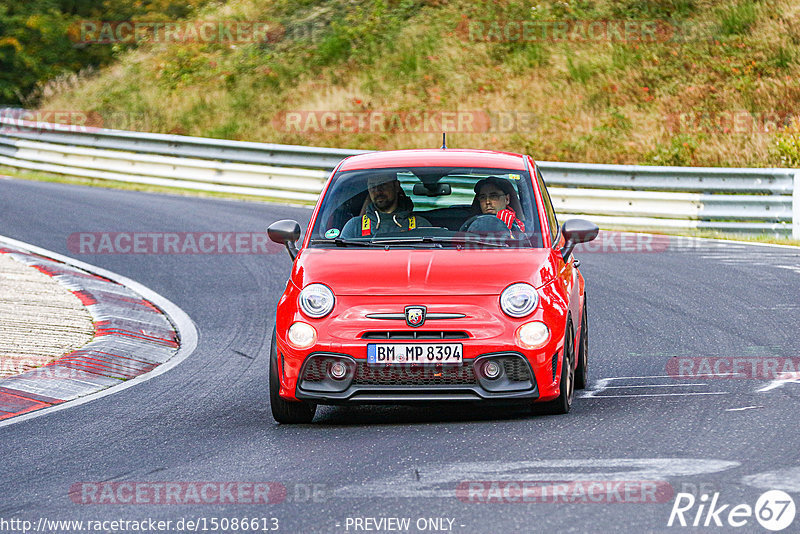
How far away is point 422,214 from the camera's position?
8750 millimetres

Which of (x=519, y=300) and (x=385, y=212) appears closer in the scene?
(x=519, y=300)

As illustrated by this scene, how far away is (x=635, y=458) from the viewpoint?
620cm

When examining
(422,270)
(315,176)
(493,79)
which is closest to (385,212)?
(422,270)

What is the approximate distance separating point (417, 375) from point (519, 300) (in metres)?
0.75

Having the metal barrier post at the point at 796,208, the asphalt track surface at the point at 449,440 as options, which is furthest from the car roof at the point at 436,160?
the metal barrier post at the point at 796,208

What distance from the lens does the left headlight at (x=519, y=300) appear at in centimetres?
720

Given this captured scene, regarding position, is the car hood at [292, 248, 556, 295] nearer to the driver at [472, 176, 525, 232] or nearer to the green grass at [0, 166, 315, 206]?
the driver at [472, 176, 525, 232]

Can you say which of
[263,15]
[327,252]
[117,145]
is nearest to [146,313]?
[327,252]

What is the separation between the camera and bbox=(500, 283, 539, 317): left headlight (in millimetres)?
7199

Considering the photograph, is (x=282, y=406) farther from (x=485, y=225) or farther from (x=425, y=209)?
(x=425, y=209)

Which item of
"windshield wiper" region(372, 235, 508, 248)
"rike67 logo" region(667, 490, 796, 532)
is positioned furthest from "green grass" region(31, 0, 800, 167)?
"rike67 logo" region(667, 490, 796, 532)

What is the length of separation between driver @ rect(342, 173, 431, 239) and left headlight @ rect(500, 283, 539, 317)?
3.98 ft

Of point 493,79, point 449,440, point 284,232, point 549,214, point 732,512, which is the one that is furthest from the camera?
point 493,79

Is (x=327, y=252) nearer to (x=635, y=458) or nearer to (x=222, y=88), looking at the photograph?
(x=635, y=458)
